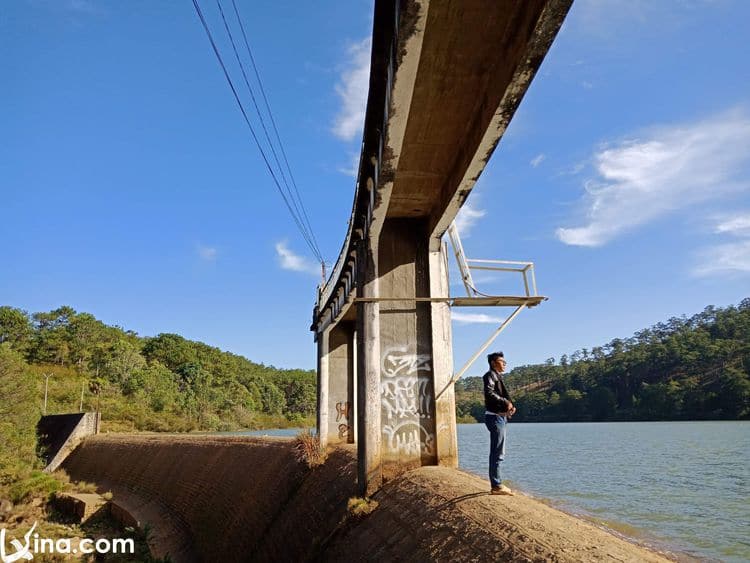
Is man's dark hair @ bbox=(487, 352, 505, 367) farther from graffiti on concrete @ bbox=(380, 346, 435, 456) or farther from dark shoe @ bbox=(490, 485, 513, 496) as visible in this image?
graffiti on concrete @ bbox=(380, 346, 435, 456)

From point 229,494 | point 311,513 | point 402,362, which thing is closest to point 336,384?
point 229,494

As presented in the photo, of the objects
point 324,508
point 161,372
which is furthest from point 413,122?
point 161,372

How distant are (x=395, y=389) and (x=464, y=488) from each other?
2.76 m

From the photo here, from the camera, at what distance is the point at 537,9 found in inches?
200

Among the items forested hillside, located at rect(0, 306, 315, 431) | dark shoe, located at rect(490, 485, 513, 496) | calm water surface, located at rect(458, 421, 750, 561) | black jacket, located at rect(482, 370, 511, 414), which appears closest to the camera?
dark shoe, located at rect(490, 485, 513, 496)

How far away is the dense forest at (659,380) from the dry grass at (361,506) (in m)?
83.5

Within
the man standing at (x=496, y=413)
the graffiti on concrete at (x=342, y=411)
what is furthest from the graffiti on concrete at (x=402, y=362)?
the graffiti on concrete at (x=342, y=411)

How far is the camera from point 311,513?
1153 cm

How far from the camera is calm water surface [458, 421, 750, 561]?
14045 millimetres

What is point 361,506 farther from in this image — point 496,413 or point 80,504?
point 80,504

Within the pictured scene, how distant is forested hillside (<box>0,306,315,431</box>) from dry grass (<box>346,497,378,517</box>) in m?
46.3

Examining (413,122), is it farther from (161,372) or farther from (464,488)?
(161,372)

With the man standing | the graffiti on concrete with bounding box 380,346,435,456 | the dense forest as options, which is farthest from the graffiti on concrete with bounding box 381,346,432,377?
the dense forest

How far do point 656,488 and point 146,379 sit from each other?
6156 centimetres
